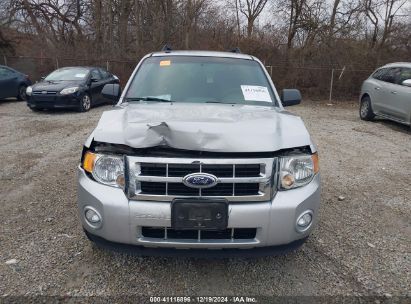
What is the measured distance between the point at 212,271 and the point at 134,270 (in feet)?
2.14

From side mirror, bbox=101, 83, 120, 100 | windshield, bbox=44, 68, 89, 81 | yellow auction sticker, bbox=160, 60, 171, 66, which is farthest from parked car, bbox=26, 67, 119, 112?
yellow auction sticker, bbox=160, 60, 171, 66

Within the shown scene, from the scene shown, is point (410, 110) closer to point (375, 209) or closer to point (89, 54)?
point (375, 209)

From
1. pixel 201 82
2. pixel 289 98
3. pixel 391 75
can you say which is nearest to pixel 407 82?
pixel 391 75

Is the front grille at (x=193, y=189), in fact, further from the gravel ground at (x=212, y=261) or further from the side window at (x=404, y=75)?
the side window at (x=404, y=75)

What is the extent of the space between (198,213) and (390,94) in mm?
9101

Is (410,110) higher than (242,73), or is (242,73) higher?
(242,73)

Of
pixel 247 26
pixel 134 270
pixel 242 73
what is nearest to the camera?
pixel 134 270

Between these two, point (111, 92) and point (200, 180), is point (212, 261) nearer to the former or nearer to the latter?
point (200, 180)

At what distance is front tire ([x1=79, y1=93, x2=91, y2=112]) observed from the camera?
11.4m

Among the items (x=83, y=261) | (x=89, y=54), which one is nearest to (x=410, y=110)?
(x=83, y=261)

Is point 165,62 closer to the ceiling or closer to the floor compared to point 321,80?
closer to the ceiling

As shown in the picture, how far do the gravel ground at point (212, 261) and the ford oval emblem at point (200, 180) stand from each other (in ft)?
2.87

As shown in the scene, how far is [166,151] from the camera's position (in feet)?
8.23

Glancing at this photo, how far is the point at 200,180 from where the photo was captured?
245 cm
